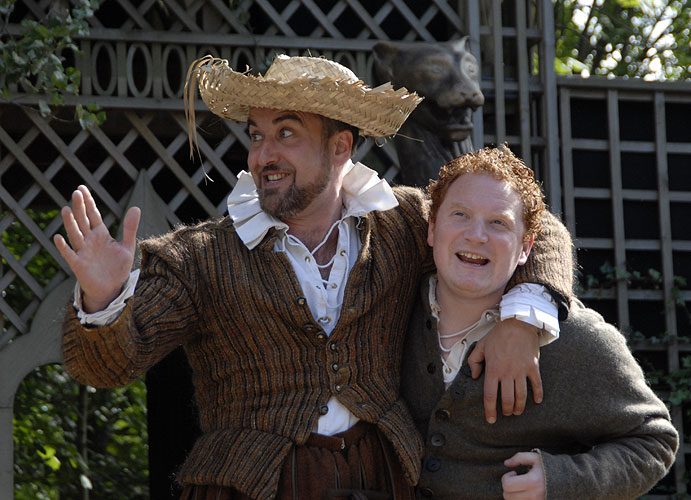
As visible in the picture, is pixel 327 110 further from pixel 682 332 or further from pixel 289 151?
pixel 682 332

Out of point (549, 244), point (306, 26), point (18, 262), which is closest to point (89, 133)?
point (18, 262)

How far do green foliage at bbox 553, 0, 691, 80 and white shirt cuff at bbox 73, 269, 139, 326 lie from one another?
6.35 m

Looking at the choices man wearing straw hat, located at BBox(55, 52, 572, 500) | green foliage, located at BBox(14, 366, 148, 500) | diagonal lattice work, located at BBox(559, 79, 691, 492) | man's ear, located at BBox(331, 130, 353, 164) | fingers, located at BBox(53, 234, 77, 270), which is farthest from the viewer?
green foliage, located at BBox(14, 366, 148, 500)

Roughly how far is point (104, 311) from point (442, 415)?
843 millimetres

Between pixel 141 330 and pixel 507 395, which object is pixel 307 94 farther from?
pixel 507 395

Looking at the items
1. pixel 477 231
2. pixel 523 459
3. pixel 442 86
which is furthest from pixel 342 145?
pixel 442 86

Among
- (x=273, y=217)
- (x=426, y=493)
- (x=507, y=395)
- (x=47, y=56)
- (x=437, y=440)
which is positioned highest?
(x=47, y=56)

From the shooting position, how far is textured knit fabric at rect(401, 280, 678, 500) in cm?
263

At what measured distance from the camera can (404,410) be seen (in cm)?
271

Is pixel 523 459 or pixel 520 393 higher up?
pixel 520 393

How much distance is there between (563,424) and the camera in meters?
2.66

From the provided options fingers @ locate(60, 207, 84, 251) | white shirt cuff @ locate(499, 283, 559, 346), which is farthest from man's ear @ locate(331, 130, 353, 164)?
fingers @ locate(60, 207, 84, 251)

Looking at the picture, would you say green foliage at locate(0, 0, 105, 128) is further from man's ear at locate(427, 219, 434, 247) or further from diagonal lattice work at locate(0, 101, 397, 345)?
man's ear at locate(427, 219, 434, 247)

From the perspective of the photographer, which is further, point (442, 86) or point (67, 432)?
point (67, 432)
